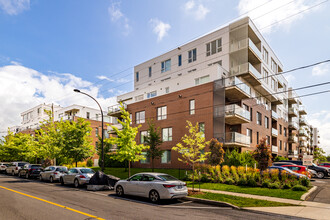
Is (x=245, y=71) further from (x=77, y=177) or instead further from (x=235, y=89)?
(x=77, y=177)

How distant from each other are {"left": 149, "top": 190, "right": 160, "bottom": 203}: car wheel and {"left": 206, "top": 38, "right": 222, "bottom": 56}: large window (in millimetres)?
23340

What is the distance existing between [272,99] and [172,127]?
67.2ft

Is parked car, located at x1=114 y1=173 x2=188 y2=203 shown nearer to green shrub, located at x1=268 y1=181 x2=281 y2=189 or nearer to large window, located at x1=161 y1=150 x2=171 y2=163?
green shrub, located at x1=268 y1=181 x2=281 y2=189

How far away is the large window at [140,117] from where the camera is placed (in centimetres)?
3559

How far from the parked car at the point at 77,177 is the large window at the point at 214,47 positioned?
21.4 meters

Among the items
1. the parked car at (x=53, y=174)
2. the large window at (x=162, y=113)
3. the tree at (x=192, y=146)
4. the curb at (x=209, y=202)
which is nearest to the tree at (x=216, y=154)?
the tree at (x=192, y=146)

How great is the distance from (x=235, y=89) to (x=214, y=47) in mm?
7536

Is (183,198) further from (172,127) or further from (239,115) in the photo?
(172,127)

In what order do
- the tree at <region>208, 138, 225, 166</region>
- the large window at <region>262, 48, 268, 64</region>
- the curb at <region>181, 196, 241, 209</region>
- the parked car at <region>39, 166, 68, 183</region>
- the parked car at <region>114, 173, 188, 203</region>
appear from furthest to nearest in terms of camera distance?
the large window at <region>262, 48, 268, 64</region>, the parked car at <region>39, 166, 68, 183</region>, the tree at <region>208, 138, 225, 166</region>, the parked car at <region>114, 173, 188, 203</region>, the curb at <region>181, 196, 241, 209</region>

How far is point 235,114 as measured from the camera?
26297 mm

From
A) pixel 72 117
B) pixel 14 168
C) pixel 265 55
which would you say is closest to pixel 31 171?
pixel 14 168

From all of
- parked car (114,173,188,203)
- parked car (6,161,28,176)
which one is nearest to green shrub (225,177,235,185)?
parked car (114,173,188,203)

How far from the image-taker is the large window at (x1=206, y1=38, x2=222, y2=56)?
102 feet

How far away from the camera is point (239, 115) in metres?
27.0
